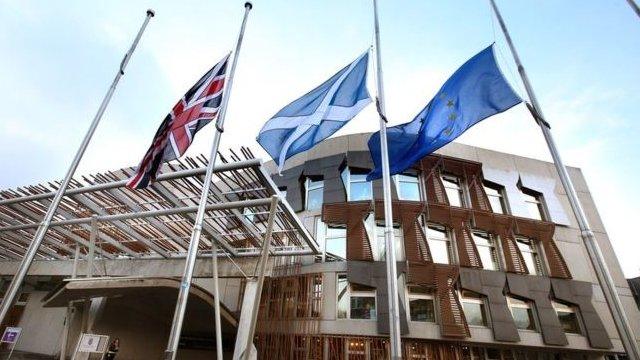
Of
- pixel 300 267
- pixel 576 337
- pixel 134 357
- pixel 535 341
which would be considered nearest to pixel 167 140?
pixel 300 267

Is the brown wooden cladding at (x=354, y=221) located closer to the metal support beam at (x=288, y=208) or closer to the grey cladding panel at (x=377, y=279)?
the grey cladding panel at (x=377, y=279)

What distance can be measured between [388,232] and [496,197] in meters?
14.4

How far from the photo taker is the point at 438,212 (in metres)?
16.9

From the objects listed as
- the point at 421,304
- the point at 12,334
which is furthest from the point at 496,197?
the point at 12,334

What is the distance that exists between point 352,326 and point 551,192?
13.4 metres

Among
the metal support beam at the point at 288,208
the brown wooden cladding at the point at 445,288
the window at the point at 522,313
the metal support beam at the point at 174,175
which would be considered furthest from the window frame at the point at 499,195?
the metal support beam at the point at 174,175

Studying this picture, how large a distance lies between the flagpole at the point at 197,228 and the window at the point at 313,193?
9.84m

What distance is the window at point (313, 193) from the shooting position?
17.9 metres

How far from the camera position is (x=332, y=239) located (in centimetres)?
1672

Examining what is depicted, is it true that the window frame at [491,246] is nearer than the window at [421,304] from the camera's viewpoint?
No

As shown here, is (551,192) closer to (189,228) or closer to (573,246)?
(573,246)

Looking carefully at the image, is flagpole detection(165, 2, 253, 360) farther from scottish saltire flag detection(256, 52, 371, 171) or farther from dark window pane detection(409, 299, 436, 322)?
dark window pane detection(409, 299, 436, 322)

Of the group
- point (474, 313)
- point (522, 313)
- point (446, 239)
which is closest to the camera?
point (474, 313)

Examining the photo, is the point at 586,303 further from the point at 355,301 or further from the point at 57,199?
the point at 57,199
